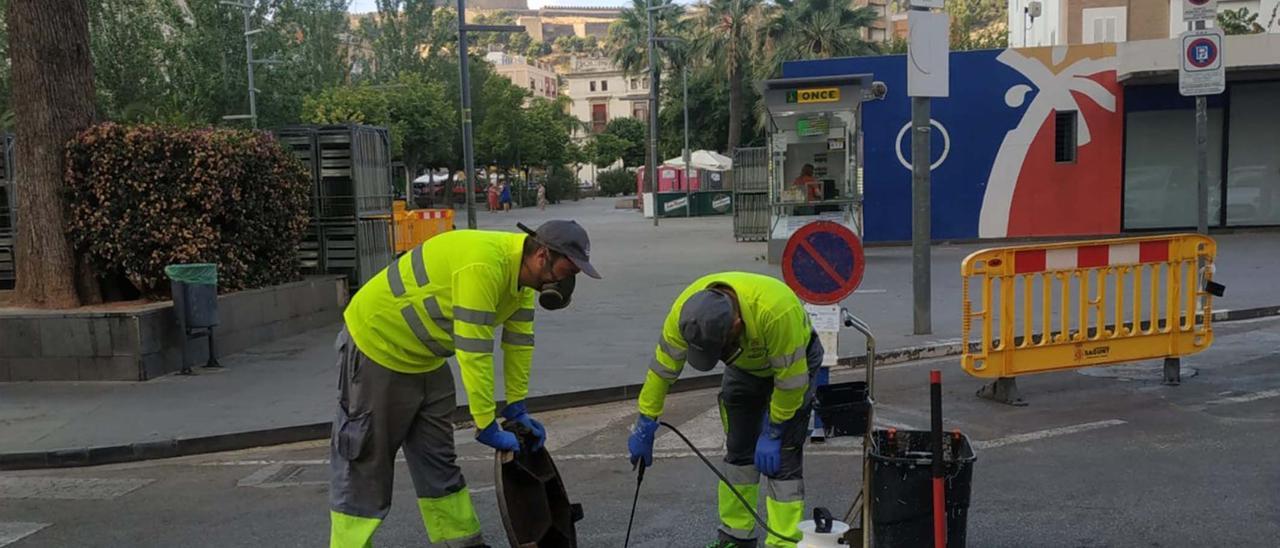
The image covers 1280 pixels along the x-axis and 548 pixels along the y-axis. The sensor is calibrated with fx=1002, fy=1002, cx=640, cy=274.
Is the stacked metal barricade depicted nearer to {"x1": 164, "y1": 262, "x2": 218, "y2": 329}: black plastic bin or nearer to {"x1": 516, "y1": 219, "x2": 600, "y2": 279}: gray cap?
{"x1": 164, "y1": 262, "x2": 218, "y2": 329}: black plastic bin

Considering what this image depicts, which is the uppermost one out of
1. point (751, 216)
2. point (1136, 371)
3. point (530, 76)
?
point (530, 76)

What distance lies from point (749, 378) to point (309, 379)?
584cm

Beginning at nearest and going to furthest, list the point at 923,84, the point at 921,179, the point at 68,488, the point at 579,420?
the point at 68,488
the point at 579,420
the point at 923,84
the point at 921,179

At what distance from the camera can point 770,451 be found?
4070 millimetres

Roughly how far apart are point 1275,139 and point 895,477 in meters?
19.3

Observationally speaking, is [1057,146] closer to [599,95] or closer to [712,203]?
[712,203]

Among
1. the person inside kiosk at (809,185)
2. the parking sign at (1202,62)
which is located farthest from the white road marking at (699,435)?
the person inside kiosk at (809,185)

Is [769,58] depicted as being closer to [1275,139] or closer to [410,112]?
[410,112]

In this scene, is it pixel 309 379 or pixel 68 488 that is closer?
pixel 68 488

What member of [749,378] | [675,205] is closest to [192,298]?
[749,378]

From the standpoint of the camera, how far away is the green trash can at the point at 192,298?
29.9 feet

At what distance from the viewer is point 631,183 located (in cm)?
7306

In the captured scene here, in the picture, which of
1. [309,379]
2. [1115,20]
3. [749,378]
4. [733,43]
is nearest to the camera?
[749,378]

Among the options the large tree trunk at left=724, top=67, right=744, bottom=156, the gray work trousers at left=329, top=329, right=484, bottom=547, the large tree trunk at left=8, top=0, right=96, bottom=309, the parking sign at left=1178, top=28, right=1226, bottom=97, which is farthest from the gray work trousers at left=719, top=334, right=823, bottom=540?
the large tree trunk at left=724, top=67, right=744, bottom=156
